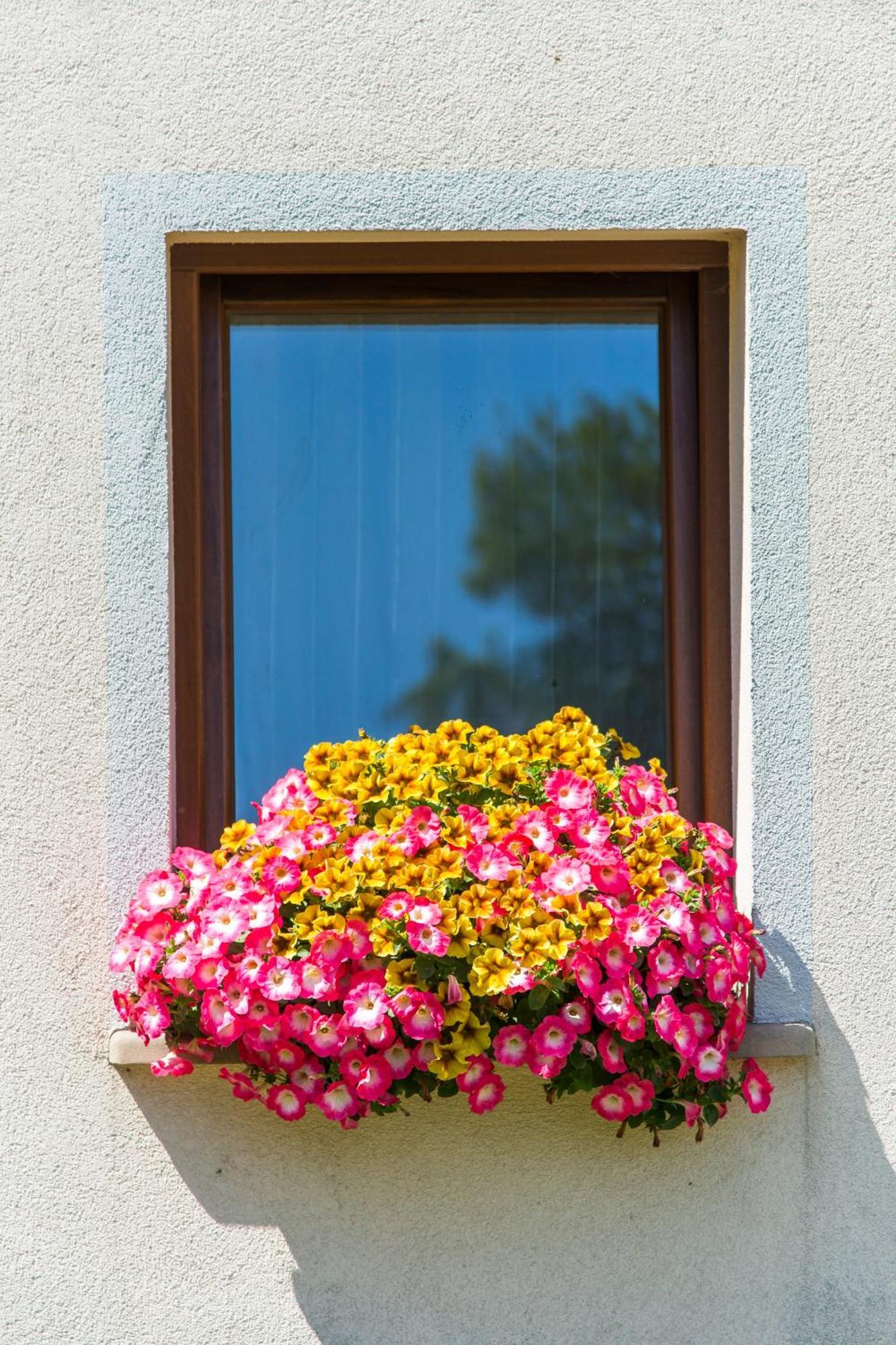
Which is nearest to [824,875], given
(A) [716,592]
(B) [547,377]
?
(A) [716,592]

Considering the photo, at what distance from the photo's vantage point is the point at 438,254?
328 centimetres

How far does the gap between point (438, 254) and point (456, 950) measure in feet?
5.33

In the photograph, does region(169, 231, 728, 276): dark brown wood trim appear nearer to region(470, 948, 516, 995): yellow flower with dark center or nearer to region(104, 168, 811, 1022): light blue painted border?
region(104, 168, 811, 1022): light blue painted border

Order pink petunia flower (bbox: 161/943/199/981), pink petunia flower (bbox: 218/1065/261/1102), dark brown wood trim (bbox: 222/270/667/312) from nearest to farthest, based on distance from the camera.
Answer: pink petunia flower (bbox: 161/943/199/981), pink petunia flower (bbox: 218/1065/261/1102), dark brown wood trim (bbox: 222/270/667/312)

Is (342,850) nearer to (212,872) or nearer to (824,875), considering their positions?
(212,872)

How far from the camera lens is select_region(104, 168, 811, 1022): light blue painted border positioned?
313 centimetres

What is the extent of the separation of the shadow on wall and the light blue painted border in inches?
19.8

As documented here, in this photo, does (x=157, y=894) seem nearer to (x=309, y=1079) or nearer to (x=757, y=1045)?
(x=309, y=1079)

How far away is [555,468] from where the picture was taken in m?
3.51

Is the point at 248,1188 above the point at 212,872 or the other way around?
the other way around

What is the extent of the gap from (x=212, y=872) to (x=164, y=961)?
0.20m

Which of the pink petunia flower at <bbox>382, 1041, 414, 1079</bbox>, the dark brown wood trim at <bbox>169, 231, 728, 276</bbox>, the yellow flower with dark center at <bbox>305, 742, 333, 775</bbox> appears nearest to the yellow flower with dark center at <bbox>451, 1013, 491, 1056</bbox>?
the pink petunia flower at <bbox>382, 1041, 414, 1079</bbox>

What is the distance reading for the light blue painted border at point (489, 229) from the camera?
3.13 m

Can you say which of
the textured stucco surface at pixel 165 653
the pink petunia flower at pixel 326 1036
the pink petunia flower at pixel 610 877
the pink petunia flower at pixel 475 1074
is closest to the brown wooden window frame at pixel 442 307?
the textured stucco surface at pixel 165 653
